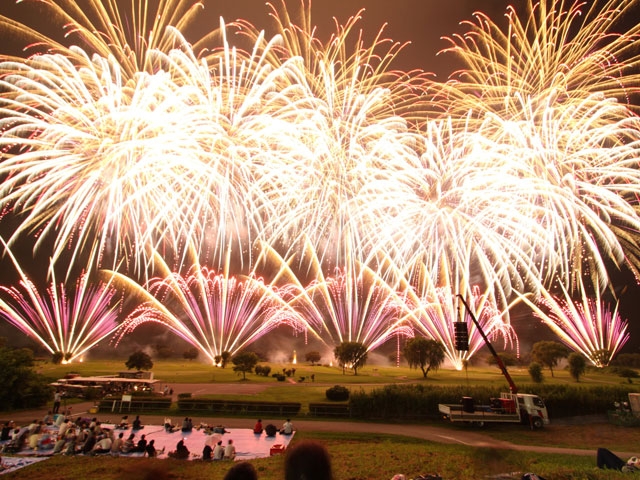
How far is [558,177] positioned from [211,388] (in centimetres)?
3881

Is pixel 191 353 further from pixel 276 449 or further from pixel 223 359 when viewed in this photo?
pixel 276 449

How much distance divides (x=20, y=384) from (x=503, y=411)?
113 feet

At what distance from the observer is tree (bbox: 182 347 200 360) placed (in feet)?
198

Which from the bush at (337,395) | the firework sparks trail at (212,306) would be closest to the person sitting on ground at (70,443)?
the bush at (337,395)

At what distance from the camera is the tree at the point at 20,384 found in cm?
2878

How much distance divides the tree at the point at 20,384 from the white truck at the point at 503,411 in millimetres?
29934

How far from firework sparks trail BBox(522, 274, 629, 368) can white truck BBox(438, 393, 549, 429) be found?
2569 cm

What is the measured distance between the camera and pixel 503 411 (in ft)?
87.4

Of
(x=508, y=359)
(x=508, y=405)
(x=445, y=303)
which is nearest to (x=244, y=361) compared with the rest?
(x=445, y=303)

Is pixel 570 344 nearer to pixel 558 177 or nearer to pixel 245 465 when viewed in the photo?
pixel 558 177

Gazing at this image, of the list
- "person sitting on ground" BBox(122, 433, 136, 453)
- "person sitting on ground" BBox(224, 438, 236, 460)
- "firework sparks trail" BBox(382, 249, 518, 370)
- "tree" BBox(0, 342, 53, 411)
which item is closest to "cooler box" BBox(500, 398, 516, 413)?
"person sitting on ground" BBox(224, 438, 236, 460)

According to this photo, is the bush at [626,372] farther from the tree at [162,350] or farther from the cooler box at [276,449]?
the tree at [162,350]

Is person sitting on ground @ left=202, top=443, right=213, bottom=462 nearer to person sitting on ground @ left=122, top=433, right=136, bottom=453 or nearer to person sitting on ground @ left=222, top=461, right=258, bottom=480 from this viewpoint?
person sitting on ground @ left=122, top=433, right=136, bottom=453

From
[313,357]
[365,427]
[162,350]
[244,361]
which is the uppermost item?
[162,350]
